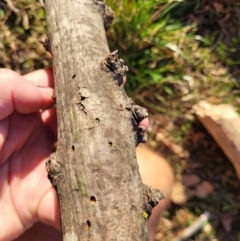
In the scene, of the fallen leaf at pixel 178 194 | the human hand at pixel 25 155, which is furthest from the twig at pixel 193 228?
the human hand at pixel 25 155

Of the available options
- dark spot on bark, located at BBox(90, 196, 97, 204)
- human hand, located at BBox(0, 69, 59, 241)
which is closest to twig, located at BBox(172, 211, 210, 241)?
human hand, located at BBox(0, 69, 59, 241)

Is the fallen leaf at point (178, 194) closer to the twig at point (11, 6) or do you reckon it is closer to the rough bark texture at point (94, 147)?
the rough bark texture at point (94, 147)

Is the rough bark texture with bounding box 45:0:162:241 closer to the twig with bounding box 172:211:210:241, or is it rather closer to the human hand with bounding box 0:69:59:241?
Result: the human hand with bounding box 0:69:59:241

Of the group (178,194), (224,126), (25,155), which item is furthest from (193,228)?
(25,155)

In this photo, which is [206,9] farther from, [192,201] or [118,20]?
[192,201]

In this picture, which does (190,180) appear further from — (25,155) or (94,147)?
(94,147)

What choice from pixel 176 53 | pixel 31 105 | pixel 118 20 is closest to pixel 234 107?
pixel 176 53
